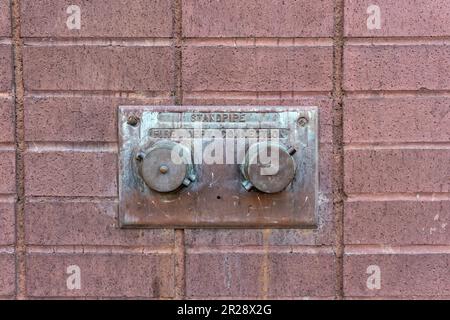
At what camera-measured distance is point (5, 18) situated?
198 centimetres

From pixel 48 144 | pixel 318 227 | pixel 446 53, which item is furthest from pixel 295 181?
pixel 48 144

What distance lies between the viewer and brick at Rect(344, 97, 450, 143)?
1980mm

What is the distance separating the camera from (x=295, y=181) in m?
2.01

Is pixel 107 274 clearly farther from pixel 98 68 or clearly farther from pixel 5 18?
Result: pixel 5 18

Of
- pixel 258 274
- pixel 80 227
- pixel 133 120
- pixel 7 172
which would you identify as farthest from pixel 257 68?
pixel 7 172

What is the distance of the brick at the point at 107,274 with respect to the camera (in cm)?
204

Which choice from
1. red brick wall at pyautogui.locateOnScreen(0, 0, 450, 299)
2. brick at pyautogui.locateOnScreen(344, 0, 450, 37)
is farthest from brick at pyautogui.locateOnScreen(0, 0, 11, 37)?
brick at pyautogui.locateOnScreen(344, 0, 450, 37)

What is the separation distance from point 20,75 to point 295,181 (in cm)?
96

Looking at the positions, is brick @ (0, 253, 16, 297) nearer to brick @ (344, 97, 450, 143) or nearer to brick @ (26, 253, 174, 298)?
brick @ (26, 253, 174, 298)

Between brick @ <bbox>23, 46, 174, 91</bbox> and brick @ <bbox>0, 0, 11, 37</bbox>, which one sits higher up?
brick @ <bbox>0, 0, 11, 37</bbox>

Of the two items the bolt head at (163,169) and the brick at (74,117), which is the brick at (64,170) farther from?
the bolt head at (163,169)

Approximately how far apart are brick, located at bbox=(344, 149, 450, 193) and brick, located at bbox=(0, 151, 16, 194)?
1089mm

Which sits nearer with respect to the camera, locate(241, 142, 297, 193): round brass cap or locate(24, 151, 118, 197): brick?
locate(241, 142, 297, 193): round brass cap

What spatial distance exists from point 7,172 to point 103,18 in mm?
594
